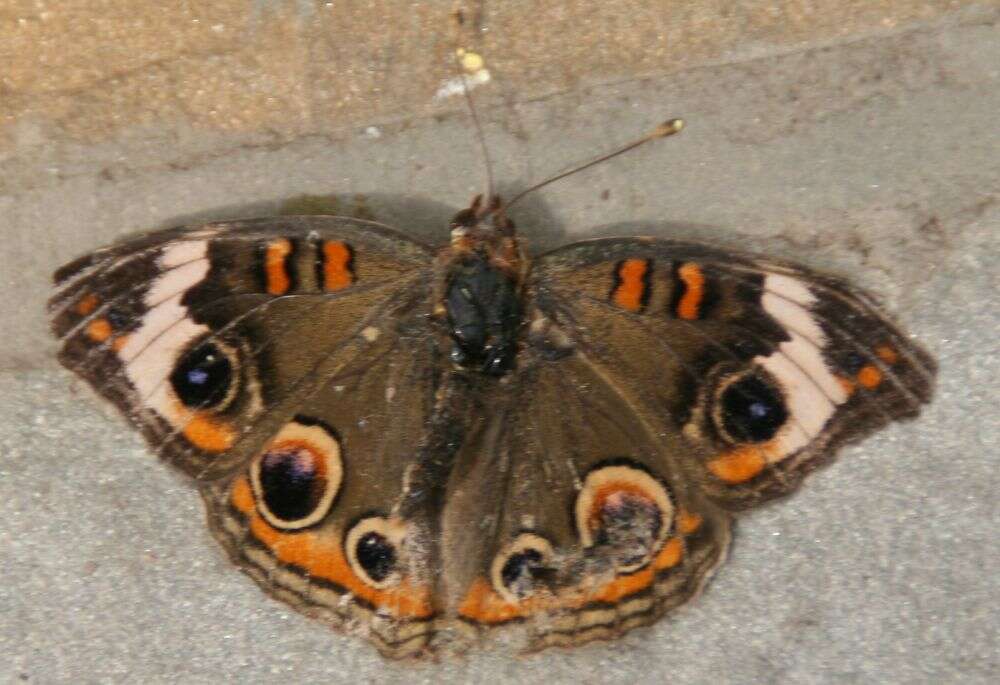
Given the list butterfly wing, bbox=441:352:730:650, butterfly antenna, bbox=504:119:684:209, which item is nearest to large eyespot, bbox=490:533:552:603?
butterfly wing, bbox=441:352:730:650

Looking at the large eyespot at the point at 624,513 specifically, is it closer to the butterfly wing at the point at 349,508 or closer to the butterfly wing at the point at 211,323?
the butterfly wing at the point at 349,508

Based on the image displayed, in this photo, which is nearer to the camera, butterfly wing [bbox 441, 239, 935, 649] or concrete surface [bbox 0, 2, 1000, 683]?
butterfly wing [bbox 441, 239, 935, 649]

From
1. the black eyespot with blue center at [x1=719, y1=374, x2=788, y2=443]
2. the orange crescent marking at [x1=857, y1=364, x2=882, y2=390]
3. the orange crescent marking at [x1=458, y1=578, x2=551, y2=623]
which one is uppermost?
the orange crescent marking at [x1=857, y1=364, x2=882, y2=390]

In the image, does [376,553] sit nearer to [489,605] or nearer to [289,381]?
[489,605]

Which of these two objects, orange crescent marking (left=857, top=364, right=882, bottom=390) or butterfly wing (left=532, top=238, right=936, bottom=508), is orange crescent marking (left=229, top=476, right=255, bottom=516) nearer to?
butterfly wing (left=532, top=238, right=936, bottom=508)

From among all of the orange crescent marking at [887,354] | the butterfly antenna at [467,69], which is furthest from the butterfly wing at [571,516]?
the butterfly antenna at [467,69]

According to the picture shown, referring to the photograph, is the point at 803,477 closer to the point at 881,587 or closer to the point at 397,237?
the point at 881,587

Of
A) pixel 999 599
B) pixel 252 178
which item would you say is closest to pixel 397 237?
pixel 252 178

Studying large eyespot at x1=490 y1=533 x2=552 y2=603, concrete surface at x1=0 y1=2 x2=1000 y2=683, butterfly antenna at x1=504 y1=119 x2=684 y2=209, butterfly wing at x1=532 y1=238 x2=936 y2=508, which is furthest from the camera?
concrete surface at x1=0 y1=2 x2=1000 y2=683
